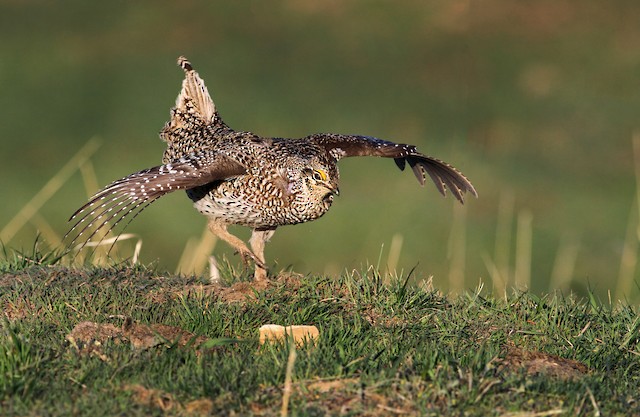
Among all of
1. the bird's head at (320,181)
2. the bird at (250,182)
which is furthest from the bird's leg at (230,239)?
the bird's head at (320,181)

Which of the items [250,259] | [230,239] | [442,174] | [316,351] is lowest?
[316,351]

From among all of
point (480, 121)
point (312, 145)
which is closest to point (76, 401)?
point (312, 145)

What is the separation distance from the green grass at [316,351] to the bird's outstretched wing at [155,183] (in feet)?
1.28

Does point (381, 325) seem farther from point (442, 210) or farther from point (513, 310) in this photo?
point (442, 210)

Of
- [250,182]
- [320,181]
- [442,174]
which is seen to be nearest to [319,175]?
[320,181]

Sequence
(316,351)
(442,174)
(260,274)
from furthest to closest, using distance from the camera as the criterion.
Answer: (442,174) → (260,274) → (316,351)

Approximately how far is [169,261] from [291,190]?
4.91 metres

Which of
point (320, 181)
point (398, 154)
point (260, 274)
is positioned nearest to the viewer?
point (260, 274)

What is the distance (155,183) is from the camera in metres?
7.46

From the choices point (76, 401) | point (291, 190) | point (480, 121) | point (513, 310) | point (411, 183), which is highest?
point (480, 121)

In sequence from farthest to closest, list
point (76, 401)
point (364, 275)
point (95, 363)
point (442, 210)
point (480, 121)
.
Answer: point (480, 121)
point (442, 210)
point (364, 275)
point (95, 363)
point (76, 401)

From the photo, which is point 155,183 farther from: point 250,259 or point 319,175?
point 319,175

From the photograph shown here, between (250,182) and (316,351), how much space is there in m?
2.45

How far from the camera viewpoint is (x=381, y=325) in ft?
21.5
